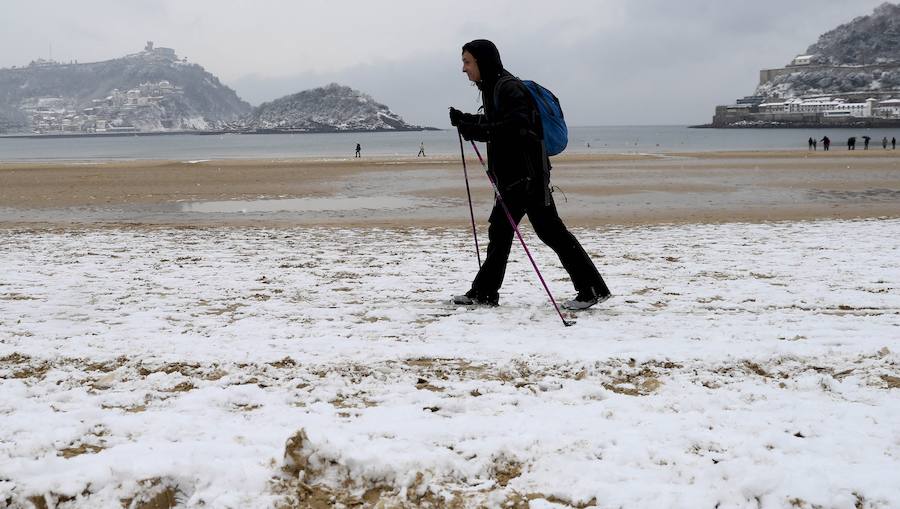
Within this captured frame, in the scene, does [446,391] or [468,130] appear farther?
[468,130]

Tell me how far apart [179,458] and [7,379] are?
5.64 feet

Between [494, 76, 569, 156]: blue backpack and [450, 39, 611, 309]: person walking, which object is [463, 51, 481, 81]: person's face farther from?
[494, 76, 569, 156]: blue backpack

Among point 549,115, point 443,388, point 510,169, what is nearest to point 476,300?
point 510,169

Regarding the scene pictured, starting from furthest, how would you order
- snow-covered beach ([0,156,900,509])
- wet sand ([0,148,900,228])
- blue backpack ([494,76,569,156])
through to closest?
wet sand ([0,148,900,228]) < blue backpack ([494,76,569,156]) < snow-covered beach ([0,156,900,509])

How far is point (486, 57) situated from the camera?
5.55m

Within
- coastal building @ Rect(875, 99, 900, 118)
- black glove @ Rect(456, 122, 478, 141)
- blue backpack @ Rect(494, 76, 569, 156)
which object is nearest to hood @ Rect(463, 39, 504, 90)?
blue backpack @ Rect(494, 76, 569, 156)

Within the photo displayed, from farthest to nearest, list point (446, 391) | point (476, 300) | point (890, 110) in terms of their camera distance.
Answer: point (890, 110)
point (476, 300)
point (446, 391)

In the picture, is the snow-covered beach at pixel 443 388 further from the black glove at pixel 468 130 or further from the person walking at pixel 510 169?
the black glove at pixel 468 130

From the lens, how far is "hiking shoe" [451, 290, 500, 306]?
5805 millimetres

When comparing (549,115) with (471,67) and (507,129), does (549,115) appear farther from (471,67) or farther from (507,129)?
(471,67)

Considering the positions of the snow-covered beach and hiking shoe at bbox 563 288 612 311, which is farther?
hiking shoe at bbox 563 288 612 311

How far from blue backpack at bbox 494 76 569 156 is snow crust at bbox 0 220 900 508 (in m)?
1.36

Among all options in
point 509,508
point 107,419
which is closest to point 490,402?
point 509,508

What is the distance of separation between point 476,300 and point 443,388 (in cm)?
216
